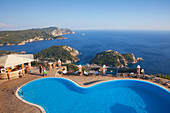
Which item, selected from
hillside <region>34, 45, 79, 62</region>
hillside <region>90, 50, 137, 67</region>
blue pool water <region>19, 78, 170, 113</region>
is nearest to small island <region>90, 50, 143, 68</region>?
hillside <region>90, 50, 137, 67</region>

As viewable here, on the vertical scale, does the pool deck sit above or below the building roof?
below

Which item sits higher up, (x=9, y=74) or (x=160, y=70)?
(x=9, y=74)

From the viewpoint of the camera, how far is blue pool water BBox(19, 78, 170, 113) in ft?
29.1

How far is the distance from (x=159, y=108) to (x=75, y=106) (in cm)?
647

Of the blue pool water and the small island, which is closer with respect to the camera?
the blue pool water

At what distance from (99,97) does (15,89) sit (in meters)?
7.75

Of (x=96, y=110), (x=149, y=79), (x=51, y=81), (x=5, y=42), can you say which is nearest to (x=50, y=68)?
(x=51, y=81)

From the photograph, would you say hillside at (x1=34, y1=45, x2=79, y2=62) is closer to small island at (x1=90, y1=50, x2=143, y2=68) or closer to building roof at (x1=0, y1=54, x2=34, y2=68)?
small island at (x1=90, y1=50, x2=143, y2=68)

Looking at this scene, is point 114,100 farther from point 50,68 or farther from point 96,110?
point 50,68

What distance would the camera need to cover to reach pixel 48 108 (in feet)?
28.4

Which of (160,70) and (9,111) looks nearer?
(9,111)

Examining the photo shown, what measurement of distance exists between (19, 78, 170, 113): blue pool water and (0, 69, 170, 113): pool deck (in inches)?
29.1

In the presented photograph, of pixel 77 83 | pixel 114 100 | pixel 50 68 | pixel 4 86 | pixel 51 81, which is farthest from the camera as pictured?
pixel 50 68

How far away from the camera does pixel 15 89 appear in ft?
35.6
